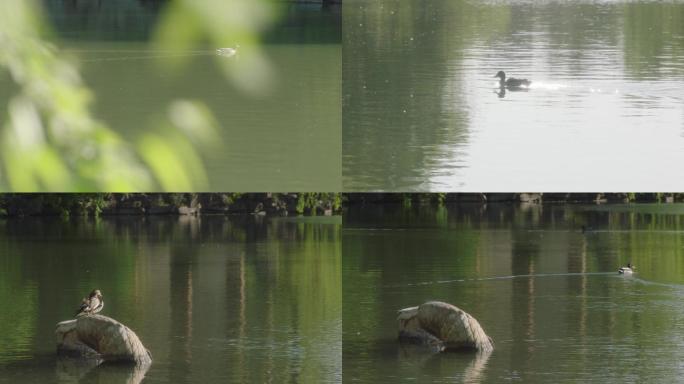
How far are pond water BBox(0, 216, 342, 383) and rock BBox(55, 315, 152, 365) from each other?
0.14 meters

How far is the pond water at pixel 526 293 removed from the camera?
9867mm

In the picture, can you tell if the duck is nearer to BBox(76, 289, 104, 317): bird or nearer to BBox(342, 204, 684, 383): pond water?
BBox(342, 204, 684, 383): pond water

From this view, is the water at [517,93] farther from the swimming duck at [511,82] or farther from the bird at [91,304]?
the bird at [91,304]

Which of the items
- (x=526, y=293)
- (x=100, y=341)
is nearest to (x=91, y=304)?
(x=100, y=341)

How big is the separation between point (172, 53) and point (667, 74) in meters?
2.56

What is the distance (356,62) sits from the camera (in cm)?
702

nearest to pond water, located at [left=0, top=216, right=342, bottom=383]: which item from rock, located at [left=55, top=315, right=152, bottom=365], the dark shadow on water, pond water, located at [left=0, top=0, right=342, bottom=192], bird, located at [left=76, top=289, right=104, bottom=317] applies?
rock, located at [left=55, top=315, right=152, bottom=365]

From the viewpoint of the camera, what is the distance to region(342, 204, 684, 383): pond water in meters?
9.87

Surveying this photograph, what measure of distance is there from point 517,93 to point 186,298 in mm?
8476

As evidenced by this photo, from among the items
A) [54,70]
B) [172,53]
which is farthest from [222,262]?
[54,70]

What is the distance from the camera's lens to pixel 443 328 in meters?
10.2

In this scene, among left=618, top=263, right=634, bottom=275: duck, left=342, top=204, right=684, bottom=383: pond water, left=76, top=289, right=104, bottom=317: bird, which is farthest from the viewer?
left=618, top=263, right=634, bottom=275: duck

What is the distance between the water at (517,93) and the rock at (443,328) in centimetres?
304

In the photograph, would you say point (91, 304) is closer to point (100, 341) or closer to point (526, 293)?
point (100, 341)
